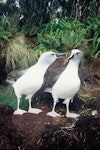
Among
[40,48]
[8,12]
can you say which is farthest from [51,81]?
[8,12]

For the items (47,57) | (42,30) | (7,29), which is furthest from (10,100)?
(42,30)

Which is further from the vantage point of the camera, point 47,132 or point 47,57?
point 47,57

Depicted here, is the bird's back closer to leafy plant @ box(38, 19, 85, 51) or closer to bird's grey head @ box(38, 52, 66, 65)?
bird's grey head @ box(38, 52, 66, 65)

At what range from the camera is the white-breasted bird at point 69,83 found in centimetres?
284

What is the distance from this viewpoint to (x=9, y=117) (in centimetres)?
280

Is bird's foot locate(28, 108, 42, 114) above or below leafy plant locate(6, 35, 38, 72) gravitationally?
below

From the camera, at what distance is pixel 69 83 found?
2844 mm

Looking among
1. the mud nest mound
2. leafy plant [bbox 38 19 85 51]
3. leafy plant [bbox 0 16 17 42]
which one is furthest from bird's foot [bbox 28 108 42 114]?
leafy plant [bbox 0 16 17 42]

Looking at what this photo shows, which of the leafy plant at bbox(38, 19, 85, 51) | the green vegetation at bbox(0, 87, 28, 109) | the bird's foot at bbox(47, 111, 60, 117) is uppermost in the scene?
the leafy plant at bbox(38, 19, 85, 51)

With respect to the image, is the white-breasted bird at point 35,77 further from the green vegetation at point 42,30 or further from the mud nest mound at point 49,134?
the green vegetation at point 42,30

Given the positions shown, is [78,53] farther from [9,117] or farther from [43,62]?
[9,117]

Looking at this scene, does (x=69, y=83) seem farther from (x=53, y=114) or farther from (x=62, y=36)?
(x=62, y=36)

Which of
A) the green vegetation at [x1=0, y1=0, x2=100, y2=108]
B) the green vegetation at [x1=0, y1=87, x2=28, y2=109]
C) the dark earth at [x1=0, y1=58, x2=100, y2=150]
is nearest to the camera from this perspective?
the dark earth at [x1=0, y1=58, x2=100, y2=150]

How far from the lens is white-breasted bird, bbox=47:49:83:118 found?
9.32 ft
